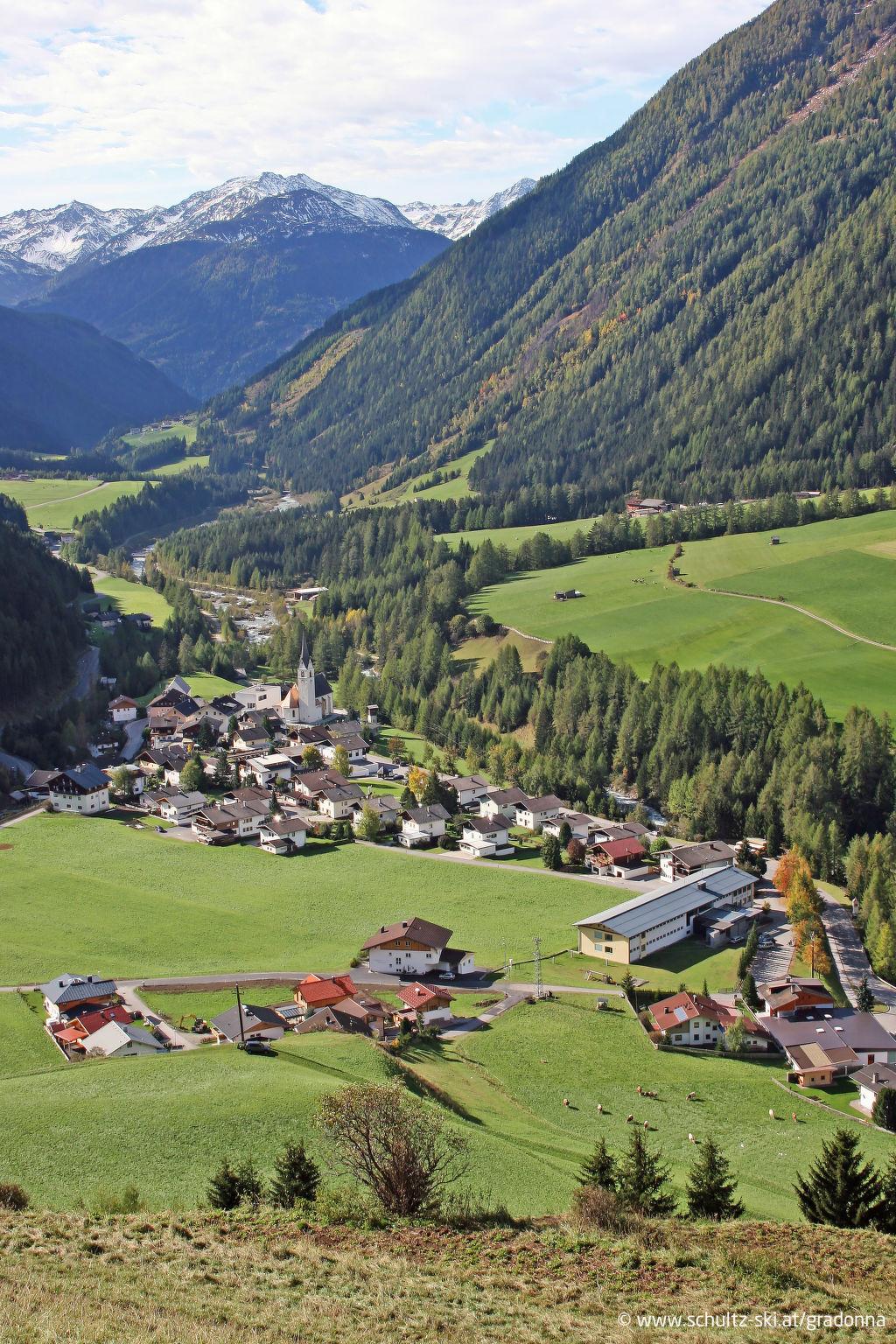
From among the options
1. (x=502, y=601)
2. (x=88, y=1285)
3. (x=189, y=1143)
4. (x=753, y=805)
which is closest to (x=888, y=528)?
(x=502, y=601)

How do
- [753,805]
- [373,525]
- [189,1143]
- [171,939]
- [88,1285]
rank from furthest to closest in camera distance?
[373,525], [753,805], [171,939], [189,1143], [88,1285]

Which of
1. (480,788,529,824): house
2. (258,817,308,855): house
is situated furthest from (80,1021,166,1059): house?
(480,788,529,824): house

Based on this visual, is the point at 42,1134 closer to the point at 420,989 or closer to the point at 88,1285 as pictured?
the point at 88,1285

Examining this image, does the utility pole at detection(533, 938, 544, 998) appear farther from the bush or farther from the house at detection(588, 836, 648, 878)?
the bush

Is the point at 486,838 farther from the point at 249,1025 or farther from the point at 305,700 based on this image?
the point at 305,700

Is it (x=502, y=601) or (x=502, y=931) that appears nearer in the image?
(x=502, y=931)

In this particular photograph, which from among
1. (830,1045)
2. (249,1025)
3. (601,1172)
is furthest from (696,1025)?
(601,1172)
